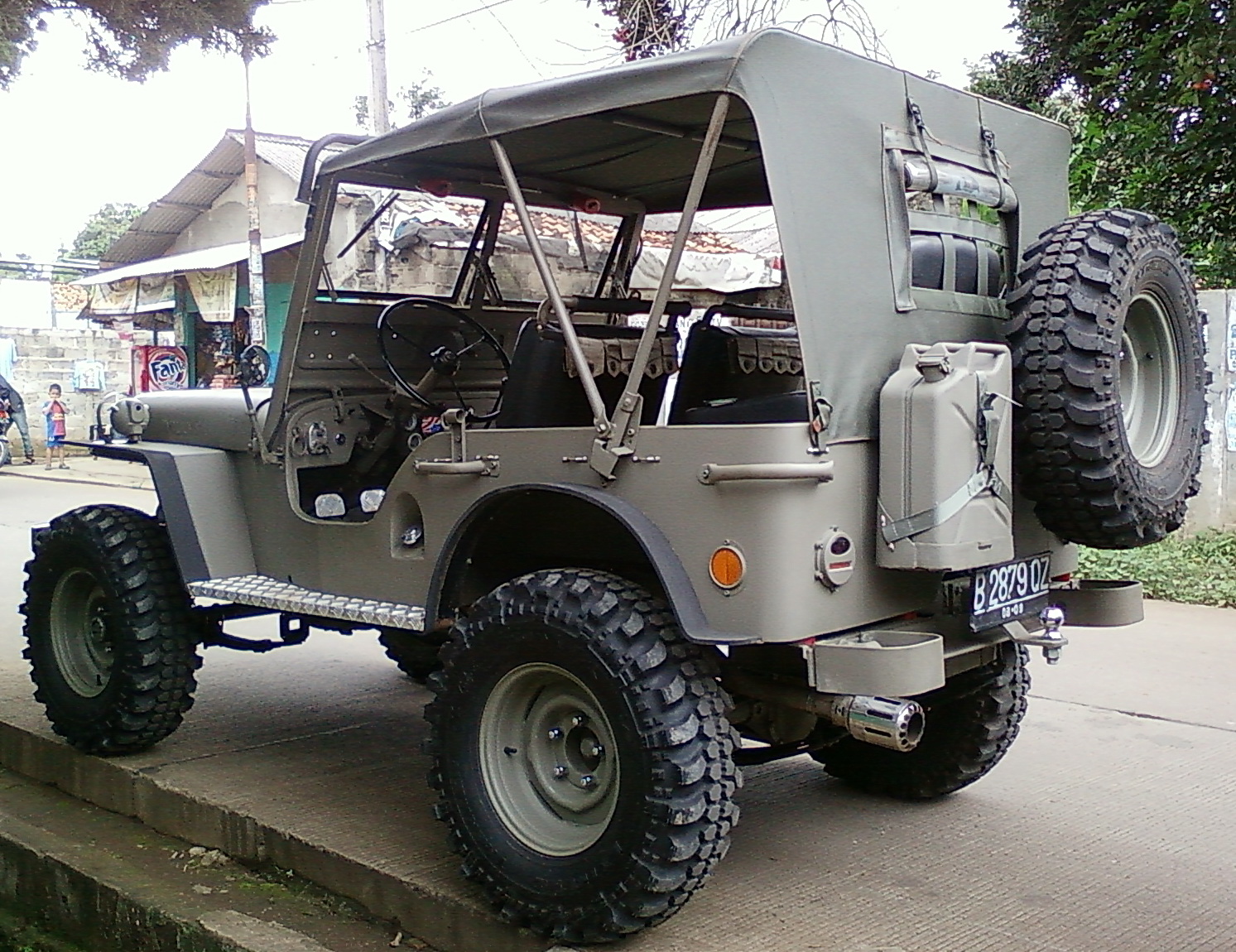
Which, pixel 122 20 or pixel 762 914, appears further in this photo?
pixel 122 20

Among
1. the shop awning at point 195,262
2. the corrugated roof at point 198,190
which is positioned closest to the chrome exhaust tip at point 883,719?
the shop awning at point 195,262

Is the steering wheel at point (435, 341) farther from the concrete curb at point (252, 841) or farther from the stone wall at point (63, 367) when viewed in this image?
the stone wall at point (63, 367)

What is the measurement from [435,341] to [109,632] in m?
1.58

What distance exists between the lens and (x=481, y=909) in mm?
3324

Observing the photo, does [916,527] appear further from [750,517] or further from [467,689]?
[467,689]

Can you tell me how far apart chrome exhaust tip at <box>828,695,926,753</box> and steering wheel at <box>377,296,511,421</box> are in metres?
1.84

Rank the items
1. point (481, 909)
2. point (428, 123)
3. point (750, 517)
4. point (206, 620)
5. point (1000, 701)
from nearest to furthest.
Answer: point (750, 517)
point (481, 909)
point (428, 123)
point (1000, 701)
point (206, 620)

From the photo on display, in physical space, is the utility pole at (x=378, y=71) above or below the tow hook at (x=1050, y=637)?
above

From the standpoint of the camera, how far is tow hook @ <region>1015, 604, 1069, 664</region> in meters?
3.53

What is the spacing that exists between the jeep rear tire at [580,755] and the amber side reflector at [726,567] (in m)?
0.19

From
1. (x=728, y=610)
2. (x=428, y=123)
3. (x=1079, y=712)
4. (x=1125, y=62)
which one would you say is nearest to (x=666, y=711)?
(x=728, y=610)

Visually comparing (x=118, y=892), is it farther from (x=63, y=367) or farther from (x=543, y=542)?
(x=63, y=367)

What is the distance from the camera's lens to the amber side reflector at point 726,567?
9.76 ft

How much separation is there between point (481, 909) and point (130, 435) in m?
2.51
